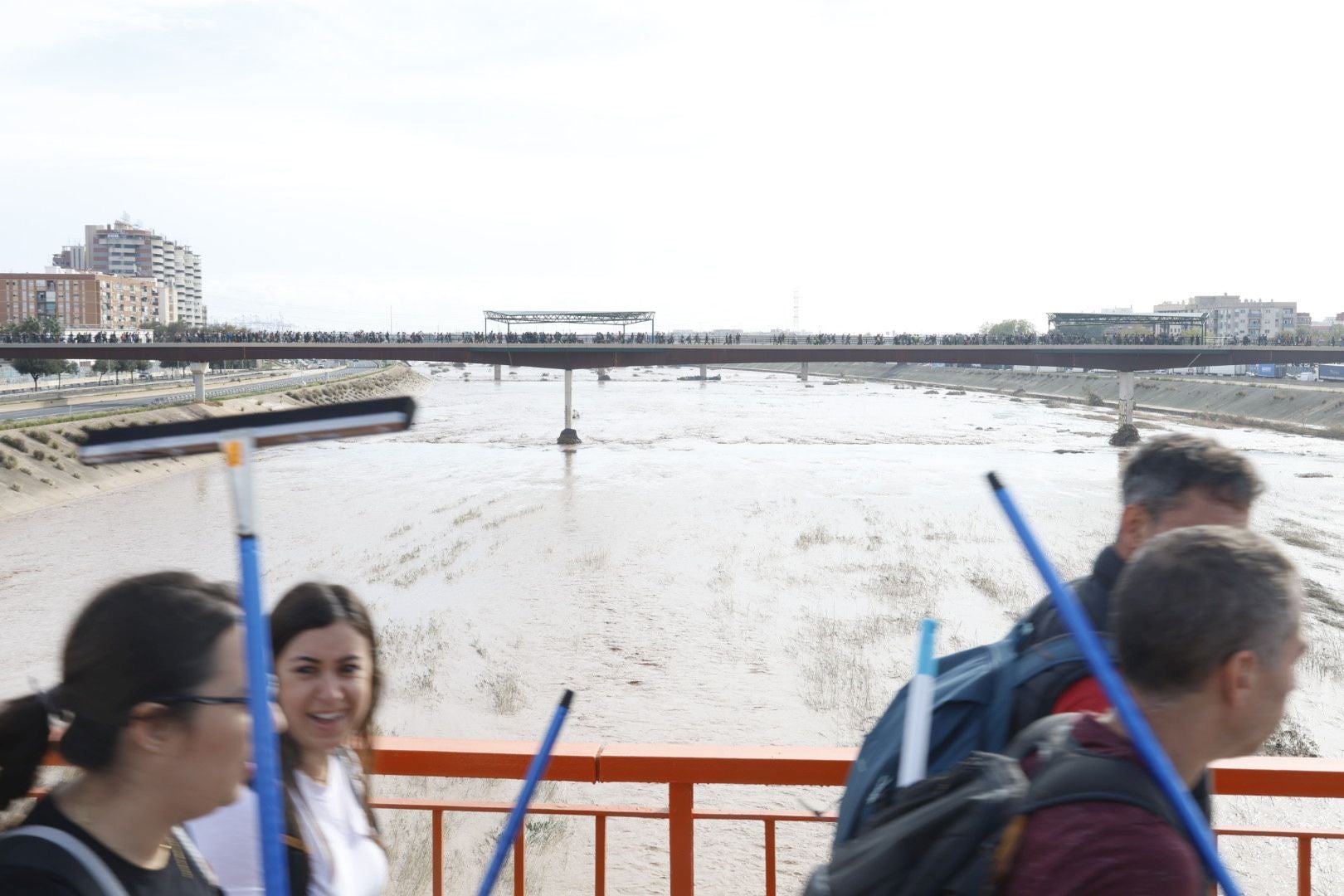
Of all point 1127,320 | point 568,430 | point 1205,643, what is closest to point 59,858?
point 1205,643

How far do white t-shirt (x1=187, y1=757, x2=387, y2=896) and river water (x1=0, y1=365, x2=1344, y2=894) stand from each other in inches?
20.2

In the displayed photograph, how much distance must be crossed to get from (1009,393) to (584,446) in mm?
55089

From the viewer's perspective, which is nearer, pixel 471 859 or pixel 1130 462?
pixel 1130 462

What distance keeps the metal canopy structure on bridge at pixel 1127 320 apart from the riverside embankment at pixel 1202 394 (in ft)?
12.9

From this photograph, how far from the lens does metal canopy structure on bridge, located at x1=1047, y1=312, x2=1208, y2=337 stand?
7338 centimetres

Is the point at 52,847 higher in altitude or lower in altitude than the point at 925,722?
lower

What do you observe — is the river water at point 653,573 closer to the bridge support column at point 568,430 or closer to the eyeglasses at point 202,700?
the eyeglasses at point 202,700

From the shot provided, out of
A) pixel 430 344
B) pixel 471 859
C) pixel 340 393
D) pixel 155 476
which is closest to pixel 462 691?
pixel 471 859

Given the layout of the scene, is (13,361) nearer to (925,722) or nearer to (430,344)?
(430,344)

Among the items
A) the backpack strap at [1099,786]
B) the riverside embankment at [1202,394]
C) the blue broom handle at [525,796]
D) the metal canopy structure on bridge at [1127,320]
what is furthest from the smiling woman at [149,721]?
the metal canopy structure on bridge at [1127,320]

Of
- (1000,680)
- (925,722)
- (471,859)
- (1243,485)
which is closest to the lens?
(925,722)

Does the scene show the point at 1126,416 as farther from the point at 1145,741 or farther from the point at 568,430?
the point at 1145,741

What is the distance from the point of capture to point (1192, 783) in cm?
152

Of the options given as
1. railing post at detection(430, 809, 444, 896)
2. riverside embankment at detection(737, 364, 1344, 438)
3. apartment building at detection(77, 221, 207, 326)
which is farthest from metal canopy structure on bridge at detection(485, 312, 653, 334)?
apartment building at detection(77, 221, 207, 326)
